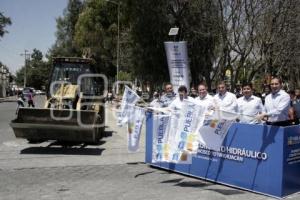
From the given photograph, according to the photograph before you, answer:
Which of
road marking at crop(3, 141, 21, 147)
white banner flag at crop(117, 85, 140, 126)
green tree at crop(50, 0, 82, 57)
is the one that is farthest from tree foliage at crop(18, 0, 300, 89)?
green tree at crop(50, 0, 82, 57)

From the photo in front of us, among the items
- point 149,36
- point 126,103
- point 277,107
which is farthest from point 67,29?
point 277,107

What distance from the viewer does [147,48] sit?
1264 inches

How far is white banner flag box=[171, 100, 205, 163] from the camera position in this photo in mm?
8562

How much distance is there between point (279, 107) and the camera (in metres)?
8.30

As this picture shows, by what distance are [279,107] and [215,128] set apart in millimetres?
1133

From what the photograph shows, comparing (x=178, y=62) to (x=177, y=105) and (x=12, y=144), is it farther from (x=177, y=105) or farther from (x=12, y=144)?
(x=177, y=105)

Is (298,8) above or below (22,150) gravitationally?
above

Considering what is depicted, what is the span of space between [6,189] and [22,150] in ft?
16.1

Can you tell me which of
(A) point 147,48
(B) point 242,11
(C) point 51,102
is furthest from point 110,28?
(C) point 51,102

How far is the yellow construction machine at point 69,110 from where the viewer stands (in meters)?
12.7

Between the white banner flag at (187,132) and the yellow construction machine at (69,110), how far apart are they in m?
4.25

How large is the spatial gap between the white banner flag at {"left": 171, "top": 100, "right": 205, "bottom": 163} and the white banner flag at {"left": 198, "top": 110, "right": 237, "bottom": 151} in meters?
0.14

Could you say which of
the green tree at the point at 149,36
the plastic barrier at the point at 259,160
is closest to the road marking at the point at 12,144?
the plastic barrier at the point at 259,160

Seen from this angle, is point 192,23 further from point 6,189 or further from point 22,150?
point 6,189
